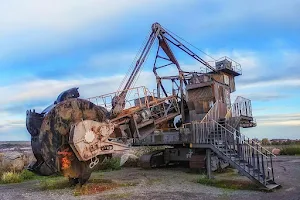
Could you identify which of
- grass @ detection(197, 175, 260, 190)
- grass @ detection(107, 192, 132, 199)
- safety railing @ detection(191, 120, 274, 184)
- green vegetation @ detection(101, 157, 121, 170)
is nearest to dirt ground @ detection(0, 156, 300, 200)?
grass @ detection(107, 192, 132, 199)

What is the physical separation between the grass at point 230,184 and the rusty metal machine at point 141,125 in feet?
3.95

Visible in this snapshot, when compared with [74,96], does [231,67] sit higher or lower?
Answer: higher

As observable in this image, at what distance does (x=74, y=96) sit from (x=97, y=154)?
288 cm

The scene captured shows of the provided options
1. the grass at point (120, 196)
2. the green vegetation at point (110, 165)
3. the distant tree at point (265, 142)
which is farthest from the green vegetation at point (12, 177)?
the distant tree at point (265, 142)

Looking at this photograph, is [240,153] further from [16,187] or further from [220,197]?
[16,187]

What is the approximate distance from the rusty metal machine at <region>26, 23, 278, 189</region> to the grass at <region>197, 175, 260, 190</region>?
120cm

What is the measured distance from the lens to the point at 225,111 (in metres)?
20.9

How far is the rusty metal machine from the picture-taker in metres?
13.5

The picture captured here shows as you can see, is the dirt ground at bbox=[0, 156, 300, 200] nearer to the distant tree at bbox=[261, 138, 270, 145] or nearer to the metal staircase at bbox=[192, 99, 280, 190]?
the metal staircase at bbox=[192, 99, 280, 190]

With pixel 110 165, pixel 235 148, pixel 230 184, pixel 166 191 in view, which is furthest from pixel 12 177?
pixel 235 148

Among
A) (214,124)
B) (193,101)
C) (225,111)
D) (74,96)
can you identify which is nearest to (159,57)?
(193,101)

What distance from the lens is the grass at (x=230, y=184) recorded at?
14563mm

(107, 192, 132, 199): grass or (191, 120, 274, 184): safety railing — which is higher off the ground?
(191, 120, 274, 184): safety railing

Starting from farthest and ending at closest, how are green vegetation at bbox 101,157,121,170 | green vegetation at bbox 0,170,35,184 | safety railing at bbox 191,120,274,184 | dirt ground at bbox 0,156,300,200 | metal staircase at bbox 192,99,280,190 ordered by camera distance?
green vegetation at bbox 101,157,121,170 < green vegetation at bbox 0,170,35,184 < safety railing at bbox 191,120,274,184 < metal staircase at bbox 192,99,280,190 < dirt ground at bbox 0,156,300,200
